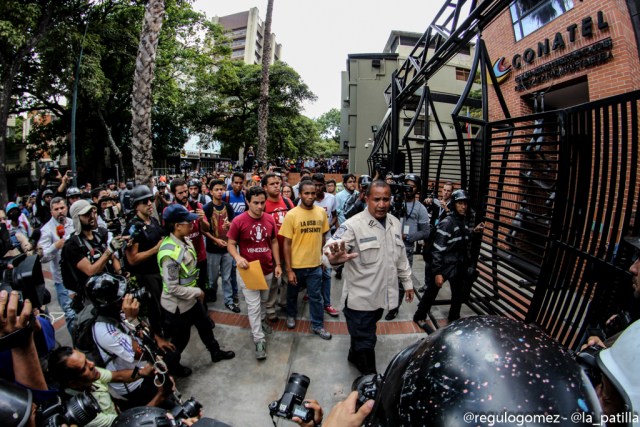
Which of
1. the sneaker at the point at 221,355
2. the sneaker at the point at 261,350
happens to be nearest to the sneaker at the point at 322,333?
the sneaker at the point at 261,350

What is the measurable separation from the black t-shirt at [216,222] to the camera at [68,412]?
11.1 ft

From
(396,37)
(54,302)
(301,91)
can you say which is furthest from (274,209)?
(396,37)

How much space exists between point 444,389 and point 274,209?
4159mm

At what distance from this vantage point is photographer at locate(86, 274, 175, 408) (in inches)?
85.5

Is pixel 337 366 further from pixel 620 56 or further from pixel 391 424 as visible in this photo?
pixel 620 56

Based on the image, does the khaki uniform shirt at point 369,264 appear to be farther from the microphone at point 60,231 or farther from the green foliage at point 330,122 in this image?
the green foliage at point 330,122

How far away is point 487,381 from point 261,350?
124 inches

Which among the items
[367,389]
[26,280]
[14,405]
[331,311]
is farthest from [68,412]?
[331,311]

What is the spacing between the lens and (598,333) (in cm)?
199

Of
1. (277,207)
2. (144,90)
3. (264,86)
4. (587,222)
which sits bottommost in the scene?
(277,207)

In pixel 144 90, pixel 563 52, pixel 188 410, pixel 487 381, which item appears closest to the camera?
pixel 487 381

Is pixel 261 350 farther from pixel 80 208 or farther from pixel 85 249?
pixel 80 208

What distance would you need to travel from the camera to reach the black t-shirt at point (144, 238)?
3.48 meters

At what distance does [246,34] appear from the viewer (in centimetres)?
5956
